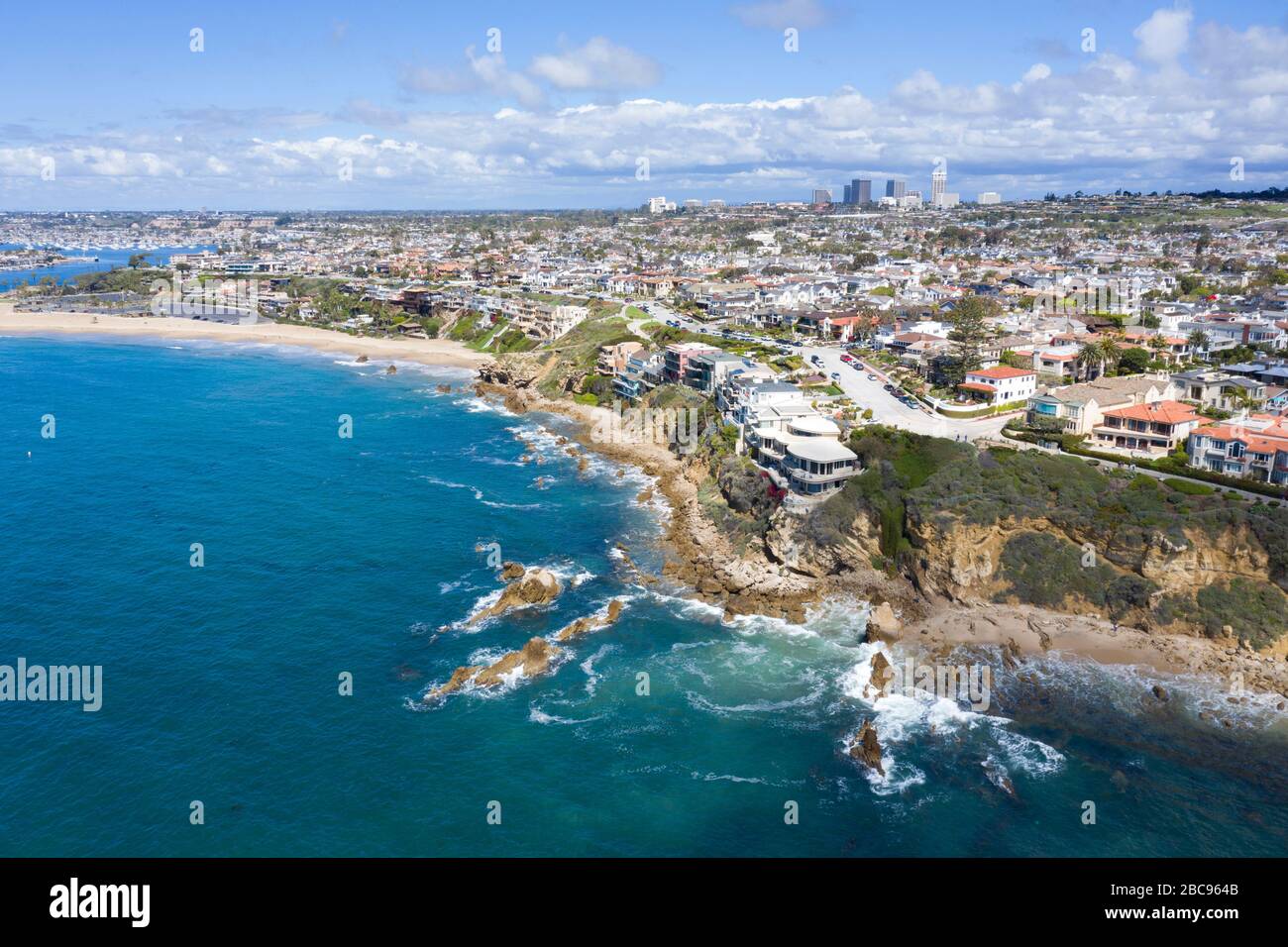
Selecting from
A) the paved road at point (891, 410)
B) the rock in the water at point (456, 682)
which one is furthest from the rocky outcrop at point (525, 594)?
the paved road at point (891, 410)

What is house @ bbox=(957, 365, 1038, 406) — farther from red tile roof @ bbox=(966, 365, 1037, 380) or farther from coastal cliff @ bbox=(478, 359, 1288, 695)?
coastal cliff @ bbox=(478, 359, 1288, 695)

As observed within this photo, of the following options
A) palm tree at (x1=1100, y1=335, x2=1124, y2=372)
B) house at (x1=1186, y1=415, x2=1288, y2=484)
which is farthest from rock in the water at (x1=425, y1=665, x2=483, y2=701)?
palm tree at (x1=1100, y1=335, x2=1124, y2=372)

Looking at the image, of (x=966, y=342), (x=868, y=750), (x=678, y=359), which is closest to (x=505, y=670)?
(x=868, y=750)

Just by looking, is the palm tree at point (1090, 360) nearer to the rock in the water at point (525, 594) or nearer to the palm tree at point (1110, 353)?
the palm tree at point (1110, 353)

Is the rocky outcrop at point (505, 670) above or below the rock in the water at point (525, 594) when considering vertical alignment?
below

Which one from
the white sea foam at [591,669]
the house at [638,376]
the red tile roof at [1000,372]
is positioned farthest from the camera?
the house at [638,376]

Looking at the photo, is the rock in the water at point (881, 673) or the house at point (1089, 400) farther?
the house at point (1089, 400)
